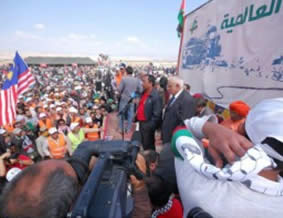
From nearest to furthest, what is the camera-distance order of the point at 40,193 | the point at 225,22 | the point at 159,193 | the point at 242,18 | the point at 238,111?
the point at 40,193, the point at 159,193, the point at 238,111, the point at 242,18, the point at 225,22

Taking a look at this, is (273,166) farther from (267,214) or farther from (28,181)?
(28,181)

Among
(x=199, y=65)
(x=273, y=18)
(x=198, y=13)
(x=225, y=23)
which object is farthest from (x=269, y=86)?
(x=198, y=13)

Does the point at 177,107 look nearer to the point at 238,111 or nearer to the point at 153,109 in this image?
the point at 153,109

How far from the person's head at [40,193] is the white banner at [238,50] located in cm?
203

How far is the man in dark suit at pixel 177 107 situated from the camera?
280 cm

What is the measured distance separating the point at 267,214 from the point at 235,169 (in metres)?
0.14

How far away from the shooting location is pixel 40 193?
1.53ft

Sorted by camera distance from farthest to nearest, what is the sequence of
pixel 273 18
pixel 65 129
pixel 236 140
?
pixel 65 129, pixel 273 18, pixel 236 140

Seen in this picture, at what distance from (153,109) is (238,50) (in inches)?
61.1

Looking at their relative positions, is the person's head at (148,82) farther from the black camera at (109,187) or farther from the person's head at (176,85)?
the black camera at (109,187)

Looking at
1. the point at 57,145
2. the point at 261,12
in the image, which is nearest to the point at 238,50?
the point at 261,12

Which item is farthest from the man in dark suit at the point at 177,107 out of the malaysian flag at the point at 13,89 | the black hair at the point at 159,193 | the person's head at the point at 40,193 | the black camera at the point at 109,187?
the malaysian flag at the point at 13,89

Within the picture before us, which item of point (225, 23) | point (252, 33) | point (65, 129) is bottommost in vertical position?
point (65, 129)

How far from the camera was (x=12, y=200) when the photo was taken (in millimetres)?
465
